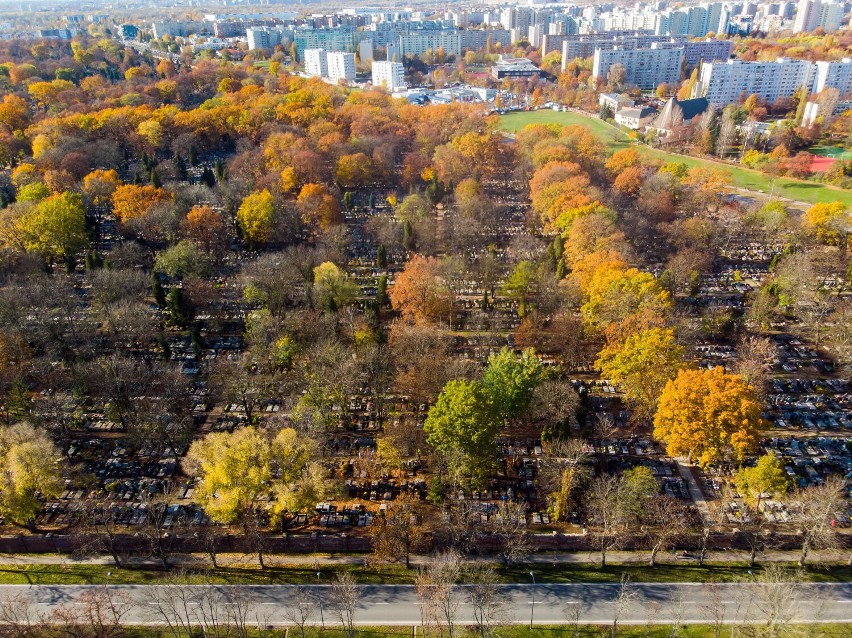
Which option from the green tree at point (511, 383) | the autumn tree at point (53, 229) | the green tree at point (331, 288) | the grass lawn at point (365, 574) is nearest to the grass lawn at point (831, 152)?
the green tree at point (511, 383)

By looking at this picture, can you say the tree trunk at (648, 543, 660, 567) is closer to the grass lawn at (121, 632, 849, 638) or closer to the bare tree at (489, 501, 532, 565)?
the grass lawn at (121, 632, 849, 638)

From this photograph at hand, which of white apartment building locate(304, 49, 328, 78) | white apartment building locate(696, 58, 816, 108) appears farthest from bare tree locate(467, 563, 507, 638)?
white apartment building locate(304, 49, 328, 78)

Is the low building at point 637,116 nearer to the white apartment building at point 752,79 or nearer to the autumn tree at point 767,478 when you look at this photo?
the white apartment building at point 752,79

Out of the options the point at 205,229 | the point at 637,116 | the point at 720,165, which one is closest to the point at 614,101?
the point at 637,116

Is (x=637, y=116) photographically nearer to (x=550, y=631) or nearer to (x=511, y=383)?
(x=511, y=383)

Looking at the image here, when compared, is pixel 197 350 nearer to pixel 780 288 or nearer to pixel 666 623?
pixel 666 623

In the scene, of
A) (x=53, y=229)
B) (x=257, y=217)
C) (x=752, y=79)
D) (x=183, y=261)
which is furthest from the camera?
(x=752, y=79)
